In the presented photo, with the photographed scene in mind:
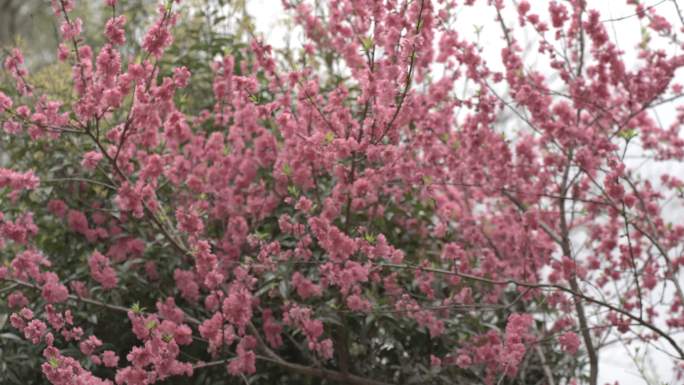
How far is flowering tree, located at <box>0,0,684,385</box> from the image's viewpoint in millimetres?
2734

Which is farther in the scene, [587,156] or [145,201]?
[587,156]

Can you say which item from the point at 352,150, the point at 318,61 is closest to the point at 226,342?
the point at 352,150

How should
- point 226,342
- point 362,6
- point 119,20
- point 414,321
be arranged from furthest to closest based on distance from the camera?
point 414,321 → point 362,6 → point 226,342 → point 119,20

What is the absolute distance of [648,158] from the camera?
3.81 m

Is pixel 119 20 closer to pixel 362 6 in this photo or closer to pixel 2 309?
pixel 362 6

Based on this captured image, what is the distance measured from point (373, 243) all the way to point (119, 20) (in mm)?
1138

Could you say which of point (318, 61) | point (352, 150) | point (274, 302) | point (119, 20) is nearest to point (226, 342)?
point (274, 302)

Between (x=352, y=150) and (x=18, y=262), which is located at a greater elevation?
(x=352, y=150)

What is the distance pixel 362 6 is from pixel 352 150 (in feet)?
2.28

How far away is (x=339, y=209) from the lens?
9.74ft

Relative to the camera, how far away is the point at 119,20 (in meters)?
2.60

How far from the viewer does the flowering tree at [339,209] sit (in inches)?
108

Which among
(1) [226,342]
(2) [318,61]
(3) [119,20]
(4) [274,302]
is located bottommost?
(1) [226,342]

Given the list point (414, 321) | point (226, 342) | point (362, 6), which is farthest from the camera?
point (414, 321)
